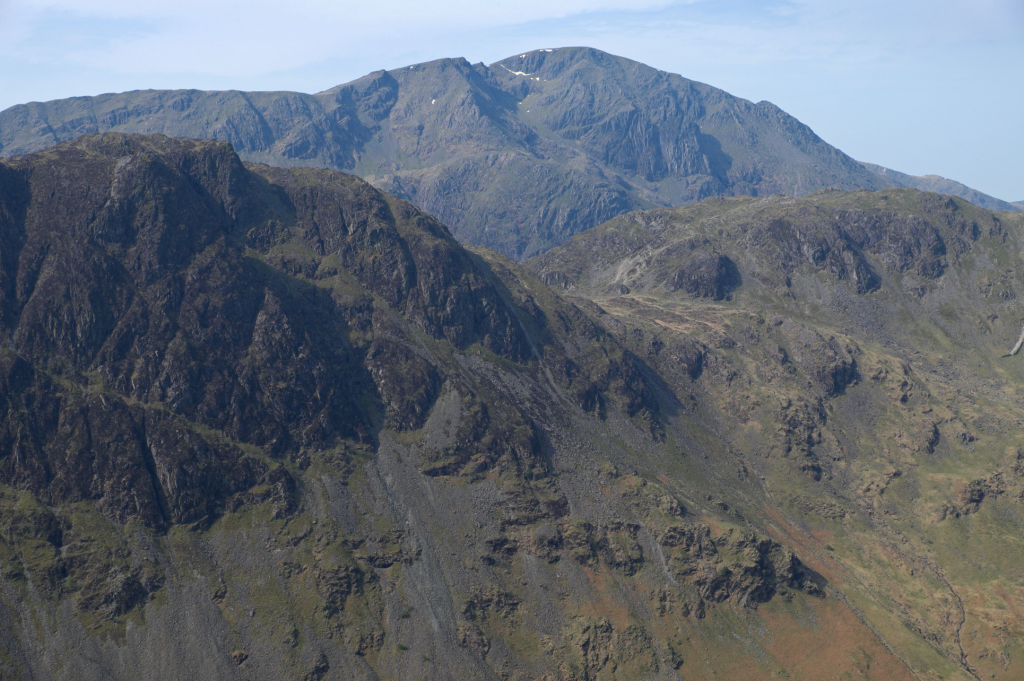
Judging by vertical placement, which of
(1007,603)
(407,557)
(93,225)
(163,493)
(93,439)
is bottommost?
(1007,603)

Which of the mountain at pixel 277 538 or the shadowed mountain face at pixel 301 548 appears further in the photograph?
the shadowed mountain face at pixel 301 548

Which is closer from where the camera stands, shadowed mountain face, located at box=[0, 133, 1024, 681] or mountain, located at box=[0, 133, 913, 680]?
mountain, located at box=[0, 133, 913, 680]

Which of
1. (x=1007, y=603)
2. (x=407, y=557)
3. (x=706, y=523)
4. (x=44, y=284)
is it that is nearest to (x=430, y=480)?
(x=407, y=557)

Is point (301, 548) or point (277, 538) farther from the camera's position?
point (277, 538)

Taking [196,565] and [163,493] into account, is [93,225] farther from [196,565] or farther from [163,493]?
[196,565]

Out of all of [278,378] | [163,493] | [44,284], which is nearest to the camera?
[163,493]

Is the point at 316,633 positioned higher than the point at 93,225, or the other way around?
the point at 93,225

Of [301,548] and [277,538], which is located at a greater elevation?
[277,538]

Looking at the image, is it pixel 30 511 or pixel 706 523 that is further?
pixel 706 523

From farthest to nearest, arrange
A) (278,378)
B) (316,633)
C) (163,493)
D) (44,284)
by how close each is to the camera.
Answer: (278,378) < (44,284) < (163,493) < (316,633)

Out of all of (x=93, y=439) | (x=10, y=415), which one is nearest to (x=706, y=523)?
(x=93, y=439)
